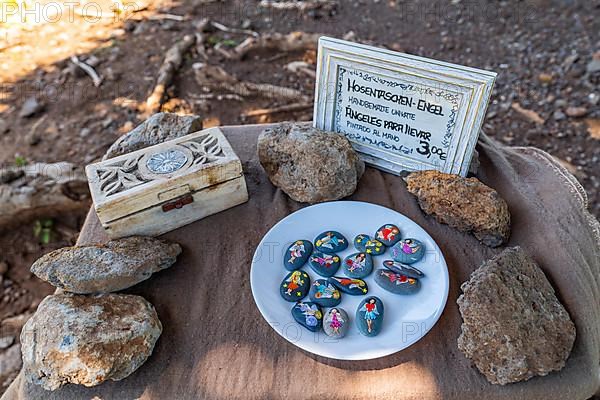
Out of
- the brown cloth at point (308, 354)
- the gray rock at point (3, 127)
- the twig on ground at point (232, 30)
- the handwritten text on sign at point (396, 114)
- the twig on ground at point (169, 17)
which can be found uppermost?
the handwritten text on sign at point (396, 114)

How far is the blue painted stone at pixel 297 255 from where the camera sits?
1.35 meters

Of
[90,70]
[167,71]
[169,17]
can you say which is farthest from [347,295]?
[169,17]

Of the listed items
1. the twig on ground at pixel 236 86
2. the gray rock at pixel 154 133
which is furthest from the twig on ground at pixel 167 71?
the gray rock at pixel 154 133

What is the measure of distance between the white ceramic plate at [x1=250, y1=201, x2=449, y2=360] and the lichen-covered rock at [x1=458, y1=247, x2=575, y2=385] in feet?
0.31

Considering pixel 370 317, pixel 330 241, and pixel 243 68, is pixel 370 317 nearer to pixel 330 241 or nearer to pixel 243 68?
pixel 330 241

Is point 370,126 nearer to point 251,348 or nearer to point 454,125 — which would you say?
point 454,125

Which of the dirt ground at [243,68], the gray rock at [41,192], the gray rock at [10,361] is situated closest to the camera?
the gray rock at [10,361]

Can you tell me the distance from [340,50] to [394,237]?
602mm

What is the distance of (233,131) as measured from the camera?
6.23 feet

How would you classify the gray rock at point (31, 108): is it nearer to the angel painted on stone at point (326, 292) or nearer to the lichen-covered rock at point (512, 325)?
the angel painted on stone at point (326, 292)

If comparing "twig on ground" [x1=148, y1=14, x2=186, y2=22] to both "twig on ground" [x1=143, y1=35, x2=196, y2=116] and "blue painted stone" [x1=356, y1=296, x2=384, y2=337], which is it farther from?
"blue painted stone" [x1=356, y1=296, x2=384, y2=337]

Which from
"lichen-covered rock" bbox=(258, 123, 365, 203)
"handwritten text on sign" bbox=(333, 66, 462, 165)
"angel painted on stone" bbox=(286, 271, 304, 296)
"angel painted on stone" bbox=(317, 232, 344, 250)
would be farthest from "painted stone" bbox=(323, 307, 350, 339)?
"handwritten text on sign" bbox=(333, 66, 462, 165)

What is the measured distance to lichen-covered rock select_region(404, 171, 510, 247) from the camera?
1393 millimetres

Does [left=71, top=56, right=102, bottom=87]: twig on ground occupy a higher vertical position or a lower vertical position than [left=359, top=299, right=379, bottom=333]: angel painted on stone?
lower
